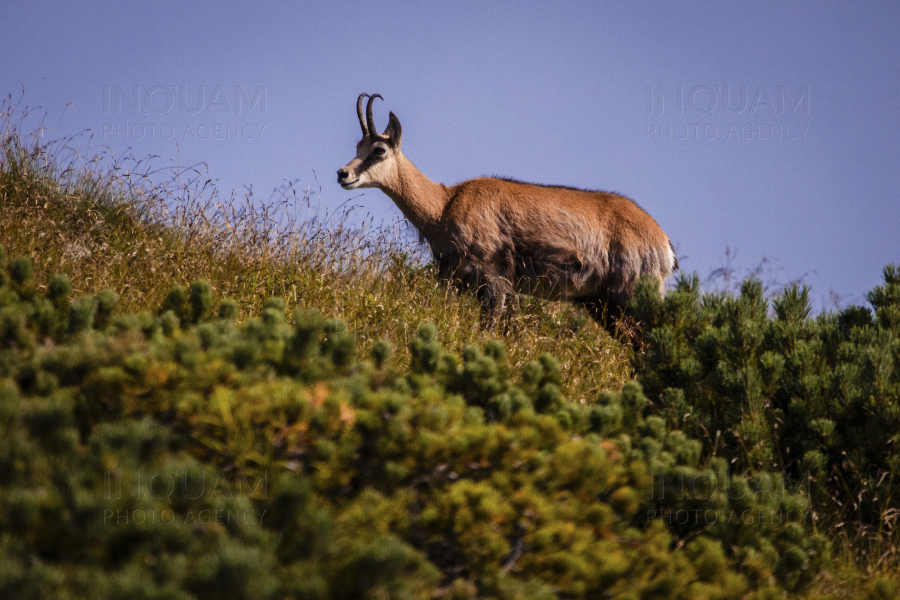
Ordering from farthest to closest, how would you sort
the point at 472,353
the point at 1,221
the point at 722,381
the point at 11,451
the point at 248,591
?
the point at 1,221, the point at 722,381, the point at 472,353, the point at 11,451, the point at 248,591

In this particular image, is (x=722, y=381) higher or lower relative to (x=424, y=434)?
higher

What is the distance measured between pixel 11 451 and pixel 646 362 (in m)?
3.86

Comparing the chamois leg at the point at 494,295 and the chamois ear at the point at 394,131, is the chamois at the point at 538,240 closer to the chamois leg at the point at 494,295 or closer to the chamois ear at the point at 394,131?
the chamois leg at the point at 494,295

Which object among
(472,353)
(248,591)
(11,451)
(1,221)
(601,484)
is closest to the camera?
(248,591)

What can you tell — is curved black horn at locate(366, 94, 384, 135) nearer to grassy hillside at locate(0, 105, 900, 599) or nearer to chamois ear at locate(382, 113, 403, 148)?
chamois ear at locate(382, 113, 403, 148)

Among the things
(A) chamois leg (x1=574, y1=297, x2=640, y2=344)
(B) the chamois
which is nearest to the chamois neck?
(B) the chamois

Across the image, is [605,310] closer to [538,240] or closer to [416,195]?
[538,240]

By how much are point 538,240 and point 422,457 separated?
6.31m

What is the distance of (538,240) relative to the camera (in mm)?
8391

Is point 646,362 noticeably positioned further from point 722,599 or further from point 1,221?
point 1,221

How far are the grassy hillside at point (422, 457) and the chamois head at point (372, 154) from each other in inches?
165

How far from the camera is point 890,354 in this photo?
4.53 metres

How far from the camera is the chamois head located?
29.5 ft

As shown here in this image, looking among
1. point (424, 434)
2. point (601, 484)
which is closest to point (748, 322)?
point (601, 484)
